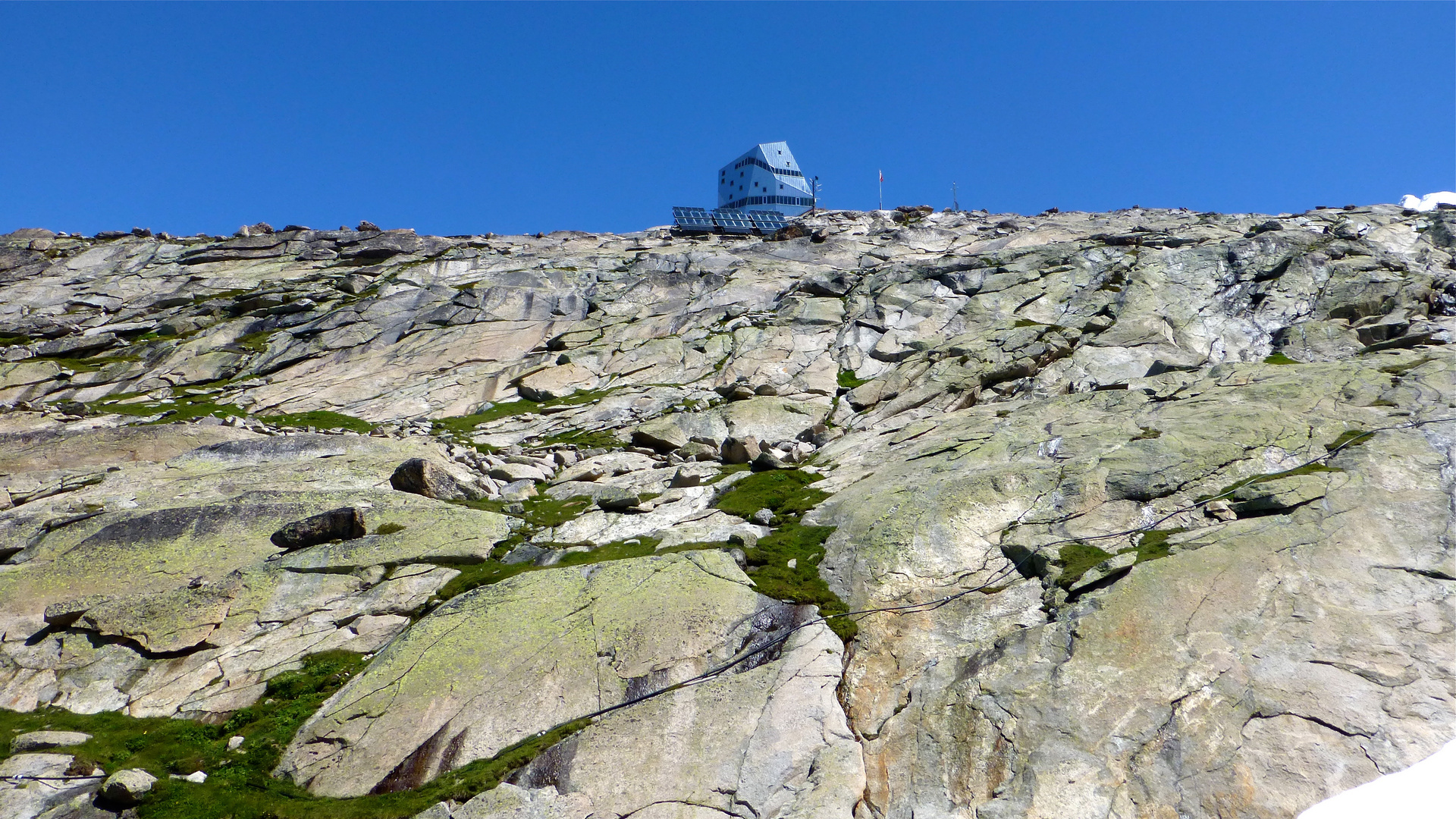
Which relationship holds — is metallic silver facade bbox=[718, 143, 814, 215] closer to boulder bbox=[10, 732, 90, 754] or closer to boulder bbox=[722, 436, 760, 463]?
boulder bbox=[722, 436, 760, 463]

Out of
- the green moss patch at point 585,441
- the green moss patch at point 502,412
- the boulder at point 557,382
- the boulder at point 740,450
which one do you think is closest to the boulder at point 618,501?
the boulder at point 740,450

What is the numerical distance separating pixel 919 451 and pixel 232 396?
42.8 m

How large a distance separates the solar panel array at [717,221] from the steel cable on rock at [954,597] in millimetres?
75201

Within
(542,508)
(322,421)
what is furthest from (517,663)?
(322,421)

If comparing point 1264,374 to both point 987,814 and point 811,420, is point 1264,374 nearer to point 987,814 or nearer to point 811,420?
point 811,420

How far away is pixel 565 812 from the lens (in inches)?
562

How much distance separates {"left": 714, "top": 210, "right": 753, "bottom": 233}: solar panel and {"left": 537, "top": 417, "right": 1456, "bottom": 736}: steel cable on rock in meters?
75.5

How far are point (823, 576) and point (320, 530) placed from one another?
A: 50.3ft

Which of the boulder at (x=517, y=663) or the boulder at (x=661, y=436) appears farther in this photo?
the boulder at (x=661, y=436)

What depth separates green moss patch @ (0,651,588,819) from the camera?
14930mm

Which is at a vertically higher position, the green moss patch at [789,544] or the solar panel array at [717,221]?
the solar panel array at [717,221]

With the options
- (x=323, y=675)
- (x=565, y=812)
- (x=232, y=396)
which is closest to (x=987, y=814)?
(x=565, y=812)

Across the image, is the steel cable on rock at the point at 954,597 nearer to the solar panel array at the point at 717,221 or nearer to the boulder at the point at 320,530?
the boulder at the point at 320,530

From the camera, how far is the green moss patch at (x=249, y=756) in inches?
588
